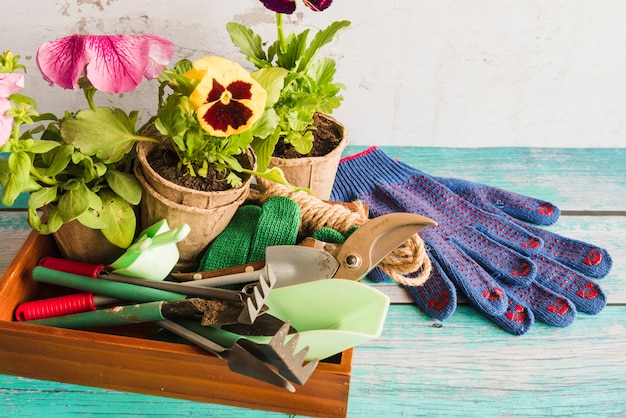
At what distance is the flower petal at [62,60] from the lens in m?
0.67

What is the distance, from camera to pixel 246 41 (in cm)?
88

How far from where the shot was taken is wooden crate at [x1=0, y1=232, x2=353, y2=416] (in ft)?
2.24

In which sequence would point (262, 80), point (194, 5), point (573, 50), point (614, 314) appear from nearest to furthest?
point (262, 80) → point (614, 314) → point (194, 5) → point (573, 50)

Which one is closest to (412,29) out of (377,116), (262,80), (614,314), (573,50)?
(377,116)

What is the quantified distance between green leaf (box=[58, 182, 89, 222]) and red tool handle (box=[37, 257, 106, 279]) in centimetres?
7

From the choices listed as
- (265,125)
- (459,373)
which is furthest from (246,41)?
(459,373)

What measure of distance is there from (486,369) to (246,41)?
0.50 metres

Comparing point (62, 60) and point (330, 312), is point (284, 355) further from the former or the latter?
point (62, 60)

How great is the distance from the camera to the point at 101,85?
0.67 meters

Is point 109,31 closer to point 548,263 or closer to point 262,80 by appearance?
point 262,80

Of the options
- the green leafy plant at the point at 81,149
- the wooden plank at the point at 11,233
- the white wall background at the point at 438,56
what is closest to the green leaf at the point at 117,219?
the green leafy plant at the point at 81,149

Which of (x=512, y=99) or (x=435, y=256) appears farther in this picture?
(x=512, y=99)

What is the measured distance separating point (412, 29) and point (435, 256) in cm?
36

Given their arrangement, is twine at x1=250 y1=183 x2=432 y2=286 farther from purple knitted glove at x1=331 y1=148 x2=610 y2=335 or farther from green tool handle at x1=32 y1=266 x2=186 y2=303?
green tool handle at x1=32 y1=266 x2=186 y2=303
